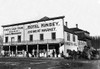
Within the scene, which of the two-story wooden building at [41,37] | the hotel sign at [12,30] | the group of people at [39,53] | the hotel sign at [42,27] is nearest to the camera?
the group of people at [39,53]

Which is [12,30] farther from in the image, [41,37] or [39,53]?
[39,53]

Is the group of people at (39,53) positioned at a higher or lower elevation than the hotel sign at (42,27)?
lower

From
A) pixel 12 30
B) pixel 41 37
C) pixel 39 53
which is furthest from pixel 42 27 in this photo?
pixel 12 30

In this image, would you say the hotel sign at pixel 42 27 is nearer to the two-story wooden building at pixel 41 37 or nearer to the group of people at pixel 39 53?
the two-story wooden building at pixel 41 37

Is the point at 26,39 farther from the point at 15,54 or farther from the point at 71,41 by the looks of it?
the point at 71,41

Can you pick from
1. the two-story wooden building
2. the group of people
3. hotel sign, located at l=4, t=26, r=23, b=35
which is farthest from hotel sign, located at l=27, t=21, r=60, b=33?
the group of people

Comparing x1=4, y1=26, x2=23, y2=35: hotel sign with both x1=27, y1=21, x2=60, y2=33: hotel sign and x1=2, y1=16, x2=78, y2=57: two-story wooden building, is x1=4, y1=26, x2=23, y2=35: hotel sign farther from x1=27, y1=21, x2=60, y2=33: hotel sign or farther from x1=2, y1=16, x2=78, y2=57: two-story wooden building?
x1=27, y1=21, x2=60, y2=33: hotel sign

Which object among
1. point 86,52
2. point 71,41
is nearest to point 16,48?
point 71,41

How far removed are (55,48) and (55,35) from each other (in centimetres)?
288

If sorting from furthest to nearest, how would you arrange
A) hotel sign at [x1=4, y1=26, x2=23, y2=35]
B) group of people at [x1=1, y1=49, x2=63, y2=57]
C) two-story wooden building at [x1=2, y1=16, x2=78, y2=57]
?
hotel sign at [x1=4, y1=26, x2=23, y2=35] < two-story wooden building at [x1=2, y1=16, x2=78, y2=57] < group of people at [x1=1, y1=49, x2=63, y2=57]

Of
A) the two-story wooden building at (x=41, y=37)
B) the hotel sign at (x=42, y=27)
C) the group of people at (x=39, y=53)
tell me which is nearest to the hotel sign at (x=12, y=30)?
the two-story wooden building at (x=41, y=37)

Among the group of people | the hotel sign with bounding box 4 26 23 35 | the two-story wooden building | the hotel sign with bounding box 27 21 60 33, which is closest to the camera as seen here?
the group of people

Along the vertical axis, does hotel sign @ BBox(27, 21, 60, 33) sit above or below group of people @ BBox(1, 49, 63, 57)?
above

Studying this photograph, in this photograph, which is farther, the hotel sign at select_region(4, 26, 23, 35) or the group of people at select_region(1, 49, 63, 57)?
the hotel sign at select_region(4, 26, 23, 35)
